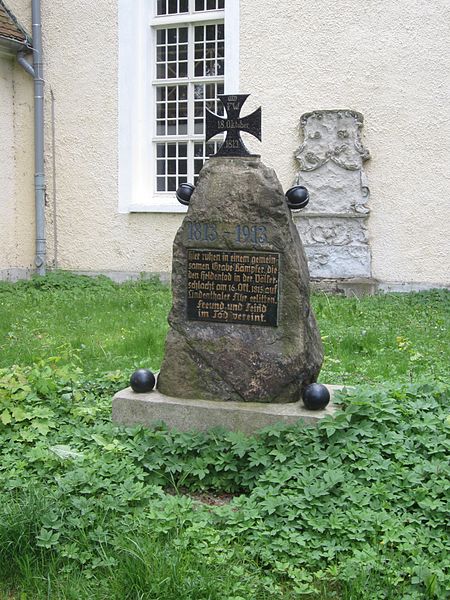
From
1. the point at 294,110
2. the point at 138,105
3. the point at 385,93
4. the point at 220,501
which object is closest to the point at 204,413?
the point at 220,501

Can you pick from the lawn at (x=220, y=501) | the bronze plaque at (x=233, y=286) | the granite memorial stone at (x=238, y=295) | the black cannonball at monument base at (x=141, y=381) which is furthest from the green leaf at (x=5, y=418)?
the bronze plaque at (x=233, y=286)

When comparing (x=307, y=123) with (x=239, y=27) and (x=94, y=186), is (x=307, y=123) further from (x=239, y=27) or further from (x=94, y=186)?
(x=94, y=186)

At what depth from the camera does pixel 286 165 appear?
460 inches

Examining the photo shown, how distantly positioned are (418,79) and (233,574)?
9.11 m

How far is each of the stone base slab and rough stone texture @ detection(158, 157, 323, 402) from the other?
104mm

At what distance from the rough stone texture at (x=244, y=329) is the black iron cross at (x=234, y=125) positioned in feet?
0.28

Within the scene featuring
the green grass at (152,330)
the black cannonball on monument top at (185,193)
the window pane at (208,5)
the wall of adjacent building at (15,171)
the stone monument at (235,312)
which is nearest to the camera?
the stone monument at (235,312)

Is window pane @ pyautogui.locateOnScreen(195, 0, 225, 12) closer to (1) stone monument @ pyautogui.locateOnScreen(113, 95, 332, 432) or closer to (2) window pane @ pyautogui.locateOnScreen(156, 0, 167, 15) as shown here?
(2) window pane @ pyautogui.locateOnScreen(156, 0, 167, 15)

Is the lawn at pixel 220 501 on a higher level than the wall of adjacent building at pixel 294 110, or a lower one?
lower

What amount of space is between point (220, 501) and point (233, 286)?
52.4 inches

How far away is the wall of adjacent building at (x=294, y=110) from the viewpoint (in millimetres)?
10852

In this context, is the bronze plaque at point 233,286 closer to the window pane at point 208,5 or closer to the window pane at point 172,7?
the window pane at point 208,5

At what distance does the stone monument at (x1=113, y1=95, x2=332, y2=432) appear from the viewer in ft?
15.3

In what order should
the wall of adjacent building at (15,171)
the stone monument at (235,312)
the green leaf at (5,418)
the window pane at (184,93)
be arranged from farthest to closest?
the wall of adjacent building at (15,171)
the window pane at (184,93)
the green leaf at (5,418)
the stone monument at (235,312)
